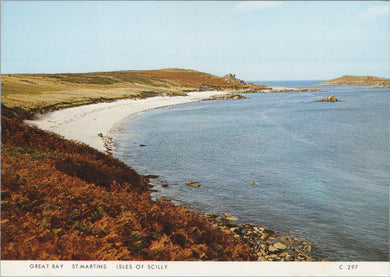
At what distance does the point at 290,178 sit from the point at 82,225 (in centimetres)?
1476

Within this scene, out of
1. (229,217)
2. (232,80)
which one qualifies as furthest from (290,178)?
(232,80)

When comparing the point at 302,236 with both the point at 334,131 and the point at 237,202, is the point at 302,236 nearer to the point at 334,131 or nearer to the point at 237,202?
the point at 237,202

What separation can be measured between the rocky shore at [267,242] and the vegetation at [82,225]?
658 millimetres

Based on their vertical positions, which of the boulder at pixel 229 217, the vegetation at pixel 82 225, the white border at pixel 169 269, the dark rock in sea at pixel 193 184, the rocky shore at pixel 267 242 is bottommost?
the rocky shore at pixel 267 242

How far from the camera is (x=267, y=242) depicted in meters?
11.1

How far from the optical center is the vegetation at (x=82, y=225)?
6.46 m

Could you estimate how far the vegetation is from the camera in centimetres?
646

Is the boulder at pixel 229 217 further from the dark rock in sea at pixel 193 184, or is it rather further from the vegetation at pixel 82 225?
the dark rock in sea at pixel 193 184

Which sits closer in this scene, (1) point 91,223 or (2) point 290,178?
(1) point 91,223

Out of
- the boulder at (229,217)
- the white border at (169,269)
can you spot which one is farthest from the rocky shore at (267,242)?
the white border at (169,269)

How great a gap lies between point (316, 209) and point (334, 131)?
26.3 meters

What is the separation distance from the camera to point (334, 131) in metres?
37.3

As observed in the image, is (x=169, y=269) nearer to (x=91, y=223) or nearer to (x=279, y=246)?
(x=91, y=223)

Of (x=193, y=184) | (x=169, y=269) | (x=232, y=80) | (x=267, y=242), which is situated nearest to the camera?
(x=169, y=269)
